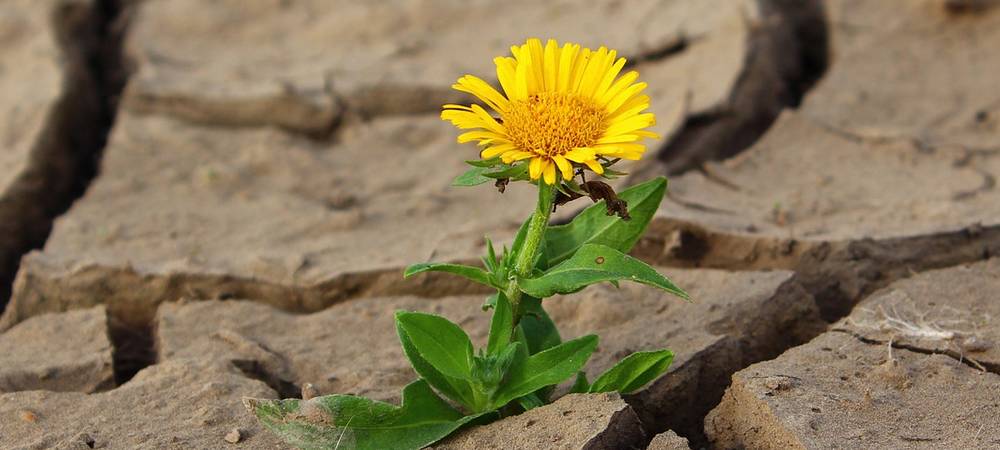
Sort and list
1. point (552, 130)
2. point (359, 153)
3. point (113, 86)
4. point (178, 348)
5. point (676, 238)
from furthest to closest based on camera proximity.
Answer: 1. point (113, 86)
2. point (359, 153)
3. point (676, 238)
4. point (178, 348)
5. point (552, 130)

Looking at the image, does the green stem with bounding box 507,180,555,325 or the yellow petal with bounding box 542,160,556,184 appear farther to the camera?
the green stem with bounding box 507,180,555,325

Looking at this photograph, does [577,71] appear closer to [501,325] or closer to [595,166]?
[595,166]

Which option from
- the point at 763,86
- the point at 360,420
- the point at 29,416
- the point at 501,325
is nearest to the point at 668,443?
the point at 501,325

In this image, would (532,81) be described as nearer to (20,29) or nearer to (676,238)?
(676,238)

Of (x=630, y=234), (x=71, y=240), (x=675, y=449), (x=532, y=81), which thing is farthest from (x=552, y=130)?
(x=71, y=240)

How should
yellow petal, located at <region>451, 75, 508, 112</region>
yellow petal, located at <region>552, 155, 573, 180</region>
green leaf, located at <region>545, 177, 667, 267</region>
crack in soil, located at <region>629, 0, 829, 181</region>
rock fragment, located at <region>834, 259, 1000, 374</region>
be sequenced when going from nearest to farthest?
yellow petal, located at <region>552, 155, 573, 180</region>, yellow petal, located at <region>451, 75, 508, 112</region>, green leaf, located at <region>545, 177, 667, 267</region>, rock fragment, located at <region>834, 259, 1000, 374</region>, crack in soil, located at <region>629, 0, 829, 181</region>

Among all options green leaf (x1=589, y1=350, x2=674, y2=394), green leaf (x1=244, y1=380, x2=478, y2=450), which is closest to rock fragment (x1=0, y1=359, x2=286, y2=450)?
green leaf (x1=244, y1=380, x2=478, y2=450)

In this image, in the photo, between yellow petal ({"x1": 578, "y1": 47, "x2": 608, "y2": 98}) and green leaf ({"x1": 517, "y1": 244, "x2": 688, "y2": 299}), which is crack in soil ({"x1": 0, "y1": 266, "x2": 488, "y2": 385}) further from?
yellow petal ({"x1": 578, "y1": 47, "x2": 608, "y2": 98})
